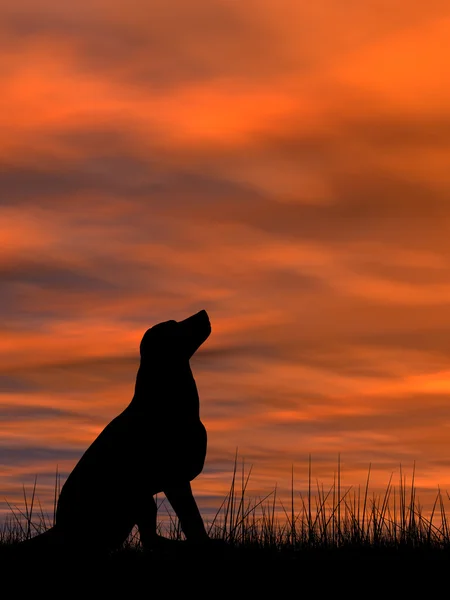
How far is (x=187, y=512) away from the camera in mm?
7070

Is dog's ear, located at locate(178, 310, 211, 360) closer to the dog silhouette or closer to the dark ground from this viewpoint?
the dog silhouette

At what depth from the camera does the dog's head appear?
7.29m

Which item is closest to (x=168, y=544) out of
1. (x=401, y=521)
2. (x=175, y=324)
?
(x=175, y=324)

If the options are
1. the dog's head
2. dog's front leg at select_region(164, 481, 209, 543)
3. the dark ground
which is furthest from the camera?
the dog's head

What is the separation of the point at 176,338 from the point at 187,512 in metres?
1.31

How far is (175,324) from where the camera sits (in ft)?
24.5

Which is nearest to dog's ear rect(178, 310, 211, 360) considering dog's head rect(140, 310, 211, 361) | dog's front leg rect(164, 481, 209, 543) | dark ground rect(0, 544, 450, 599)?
dog's head rect(140, 310, 211, 361)

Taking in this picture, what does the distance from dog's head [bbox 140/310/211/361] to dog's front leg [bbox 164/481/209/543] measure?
99cm

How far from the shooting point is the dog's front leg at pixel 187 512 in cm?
706

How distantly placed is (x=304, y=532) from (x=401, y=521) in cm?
88

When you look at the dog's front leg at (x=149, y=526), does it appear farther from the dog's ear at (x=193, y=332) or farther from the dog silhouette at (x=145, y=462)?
the dog's ear at (x=193, y=332)

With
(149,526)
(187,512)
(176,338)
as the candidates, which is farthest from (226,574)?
(176,338)

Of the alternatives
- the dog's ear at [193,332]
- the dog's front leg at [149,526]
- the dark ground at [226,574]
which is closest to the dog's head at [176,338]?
the dog's ear at [193,332]

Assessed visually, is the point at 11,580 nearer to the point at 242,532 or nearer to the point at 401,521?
the point at 242,532
